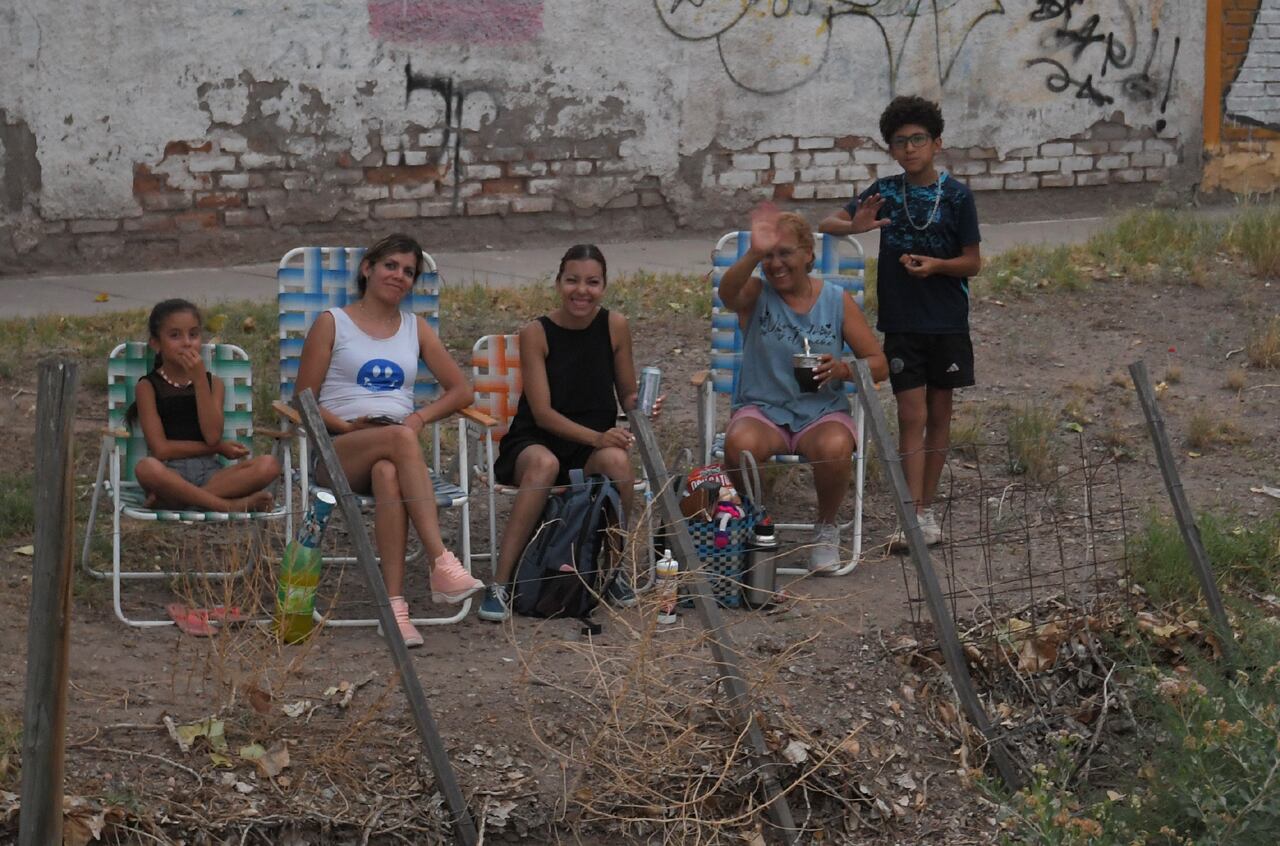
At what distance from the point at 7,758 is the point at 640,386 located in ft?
8.35

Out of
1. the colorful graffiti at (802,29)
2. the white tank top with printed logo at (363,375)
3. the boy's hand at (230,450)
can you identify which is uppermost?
the colorful graffiti at (802,29)

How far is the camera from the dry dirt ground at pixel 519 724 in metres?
4.53

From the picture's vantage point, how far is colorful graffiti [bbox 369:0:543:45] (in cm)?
1085

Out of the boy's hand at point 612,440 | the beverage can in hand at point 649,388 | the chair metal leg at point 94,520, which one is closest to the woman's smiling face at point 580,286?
the beverage can in hand at point 649,388

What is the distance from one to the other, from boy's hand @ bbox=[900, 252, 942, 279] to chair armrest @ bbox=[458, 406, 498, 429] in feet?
5.15

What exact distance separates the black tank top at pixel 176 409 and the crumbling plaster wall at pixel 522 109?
5059 mm

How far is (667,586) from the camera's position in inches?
189

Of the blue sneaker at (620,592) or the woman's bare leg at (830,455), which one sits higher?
the woman's bare leg at (830,455)

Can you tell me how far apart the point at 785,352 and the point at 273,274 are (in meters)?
5.30

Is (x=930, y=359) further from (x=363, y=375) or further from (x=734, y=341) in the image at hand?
(x=363, y=375)

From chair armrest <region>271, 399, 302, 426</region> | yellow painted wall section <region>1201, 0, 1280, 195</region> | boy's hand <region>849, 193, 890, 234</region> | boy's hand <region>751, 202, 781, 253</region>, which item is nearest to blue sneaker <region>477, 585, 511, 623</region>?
chair armrest <region>271, 399, 302, 426</region>

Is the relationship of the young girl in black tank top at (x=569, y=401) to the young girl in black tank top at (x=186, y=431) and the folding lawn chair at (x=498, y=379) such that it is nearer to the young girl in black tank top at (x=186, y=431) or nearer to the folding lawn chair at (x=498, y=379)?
the folding lawn chair at (x=498, y=379)

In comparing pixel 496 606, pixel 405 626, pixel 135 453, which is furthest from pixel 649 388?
pixel 135 453

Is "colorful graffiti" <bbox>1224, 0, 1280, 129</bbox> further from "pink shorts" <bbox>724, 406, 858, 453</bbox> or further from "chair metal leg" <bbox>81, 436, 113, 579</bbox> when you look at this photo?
"chair metal leg" <bbox>81, 436, 113, 579</bbox>
